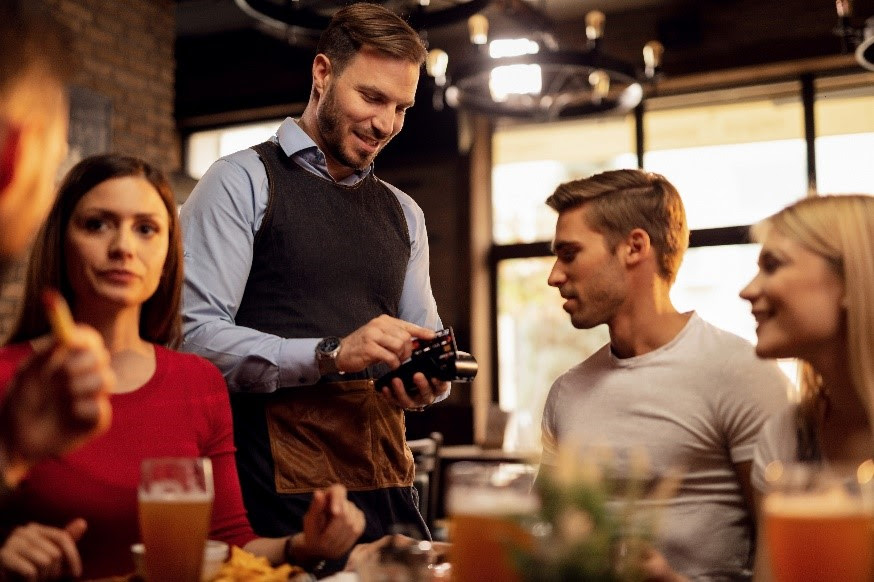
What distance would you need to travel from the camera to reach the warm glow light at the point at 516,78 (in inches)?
172

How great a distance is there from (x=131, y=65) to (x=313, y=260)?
4.44 m

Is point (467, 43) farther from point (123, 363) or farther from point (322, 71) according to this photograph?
point (123, 363)

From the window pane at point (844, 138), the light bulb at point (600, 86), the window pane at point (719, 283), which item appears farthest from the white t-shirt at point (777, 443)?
the window pane at point (844, 138)

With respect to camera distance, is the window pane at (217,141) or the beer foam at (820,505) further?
the window pane at (217,141)

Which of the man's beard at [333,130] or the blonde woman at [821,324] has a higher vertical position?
the man's beard at [333,130]

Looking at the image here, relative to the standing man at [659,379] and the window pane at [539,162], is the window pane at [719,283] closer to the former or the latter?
the window pane at [539,162]

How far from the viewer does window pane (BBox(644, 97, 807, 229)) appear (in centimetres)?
673

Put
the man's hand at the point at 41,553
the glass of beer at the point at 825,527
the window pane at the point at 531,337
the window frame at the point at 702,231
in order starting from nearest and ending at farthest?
the glass of beer at the point at 825,527
the man's hand at the point at 41,553
the window frame at the point at 702,231
the window pane at the point at 531,337

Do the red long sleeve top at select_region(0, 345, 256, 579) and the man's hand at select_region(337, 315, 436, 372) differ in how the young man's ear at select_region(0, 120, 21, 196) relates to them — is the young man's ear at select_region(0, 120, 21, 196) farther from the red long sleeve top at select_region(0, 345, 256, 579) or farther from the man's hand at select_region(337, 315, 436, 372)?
the man's hand at select_region(337, 315, 436, 372)

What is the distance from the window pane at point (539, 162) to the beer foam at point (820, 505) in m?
6.34

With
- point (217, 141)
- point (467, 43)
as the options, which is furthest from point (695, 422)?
point (217, 141)

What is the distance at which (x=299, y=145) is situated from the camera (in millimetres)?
2205

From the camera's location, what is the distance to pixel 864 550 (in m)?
0.99

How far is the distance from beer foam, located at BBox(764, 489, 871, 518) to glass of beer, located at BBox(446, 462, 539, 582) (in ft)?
0.86
